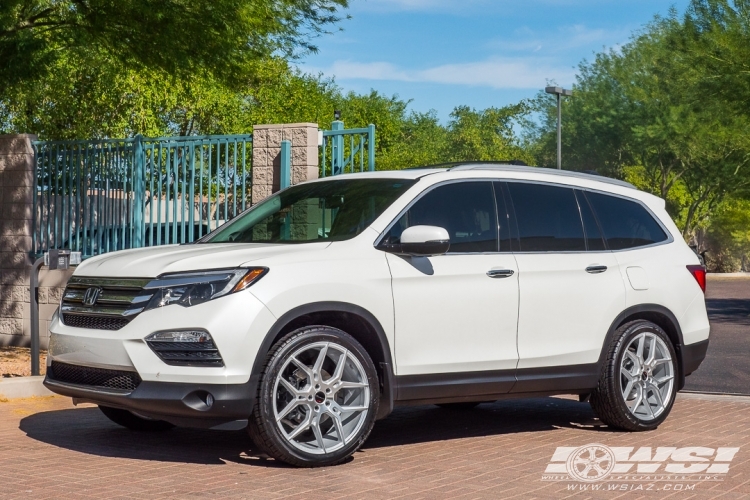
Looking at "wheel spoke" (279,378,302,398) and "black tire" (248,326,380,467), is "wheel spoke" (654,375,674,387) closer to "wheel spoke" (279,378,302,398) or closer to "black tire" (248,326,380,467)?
"black tire" (248,326,380,467)

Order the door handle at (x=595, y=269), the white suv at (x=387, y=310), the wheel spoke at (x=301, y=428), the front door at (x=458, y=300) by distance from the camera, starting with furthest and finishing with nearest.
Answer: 1. the door handle at (x=595, y=269)
2. the front door at (x=458, y=300)
3. the wheel spoke at (x=301, y=428)
4. the white suv at (x=387, y=310)

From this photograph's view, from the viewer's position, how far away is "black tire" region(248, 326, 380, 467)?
6.61 m

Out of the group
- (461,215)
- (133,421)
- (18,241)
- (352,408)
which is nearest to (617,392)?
(461,215)

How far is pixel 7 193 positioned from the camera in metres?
15.2

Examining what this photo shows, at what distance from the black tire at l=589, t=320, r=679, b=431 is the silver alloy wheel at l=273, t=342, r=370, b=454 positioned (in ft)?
6.98

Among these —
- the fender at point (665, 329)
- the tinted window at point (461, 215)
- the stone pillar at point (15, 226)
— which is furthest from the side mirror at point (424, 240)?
the stone pillar at point (15, 226)

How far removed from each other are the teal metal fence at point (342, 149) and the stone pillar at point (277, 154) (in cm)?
17

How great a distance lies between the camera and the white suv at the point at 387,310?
658 centimetres

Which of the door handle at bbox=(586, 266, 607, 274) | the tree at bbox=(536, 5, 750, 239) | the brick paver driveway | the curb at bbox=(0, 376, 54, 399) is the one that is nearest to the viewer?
the brick paver driveway

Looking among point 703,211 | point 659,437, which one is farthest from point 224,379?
point 703,211

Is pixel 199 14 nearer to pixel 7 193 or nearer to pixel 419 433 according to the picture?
pixel 7 193

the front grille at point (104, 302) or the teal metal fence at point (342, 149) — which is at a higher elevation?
the teal metal fence at point (342, 149)
